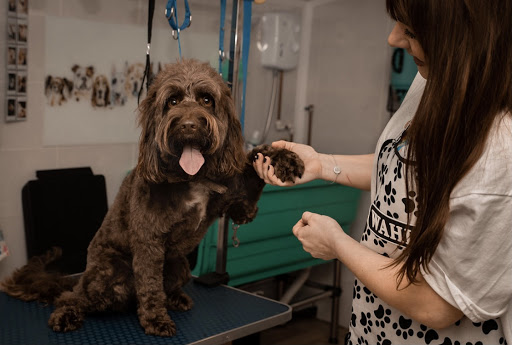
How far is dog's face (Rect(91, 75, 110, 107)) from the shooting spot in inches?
108

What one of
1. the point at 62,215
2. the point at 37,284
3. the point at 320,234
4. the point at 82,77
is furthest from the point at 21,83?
the point at 320,234

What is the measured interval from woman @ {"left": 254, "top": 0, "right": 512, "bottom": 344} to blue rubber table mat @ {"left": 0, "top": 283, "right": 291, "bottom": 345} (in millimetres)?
666

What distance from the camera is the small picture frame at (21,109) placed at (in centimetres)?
247

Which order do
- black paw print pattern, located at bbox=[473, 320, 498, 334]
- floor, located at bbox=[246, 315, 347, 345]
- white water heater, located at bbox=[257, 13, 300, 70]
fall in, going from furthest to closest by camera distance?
floor, located at bbox=[246, 315, 347, 345], white water heater, located at bbox=[257, 13, 300, 70], black paw print pattern, located at bbox=[473, 320, 498, 334]

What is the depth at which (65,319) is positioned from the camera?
1530 millimetres

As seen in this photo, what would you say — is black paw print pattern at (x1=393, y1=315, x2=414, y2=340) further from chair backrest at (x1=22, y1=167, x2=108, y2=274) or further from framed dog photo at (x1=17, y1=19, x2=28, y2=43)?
framed dog photo at (x1=17, y1=19, x2=28, y2=43)

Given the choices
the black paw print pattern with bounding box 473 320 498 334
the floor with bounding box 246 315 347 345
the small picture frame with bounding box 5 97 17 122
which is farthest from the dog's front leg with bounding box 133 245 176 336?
the floor with bounding box 246 315 347 345

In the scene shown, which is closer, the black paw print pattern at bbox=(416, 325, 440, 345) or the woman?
the woman

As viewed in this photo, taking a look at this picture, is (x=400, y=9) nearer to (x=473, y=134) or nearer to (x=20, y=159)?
(x=473, y=134)

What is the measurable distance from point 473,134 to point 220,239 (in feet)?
4.20

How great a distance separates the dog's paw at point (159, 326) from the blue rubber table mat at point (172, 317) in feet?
0.04

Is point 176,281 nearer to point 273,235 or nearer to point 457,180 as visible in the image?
point 457,180

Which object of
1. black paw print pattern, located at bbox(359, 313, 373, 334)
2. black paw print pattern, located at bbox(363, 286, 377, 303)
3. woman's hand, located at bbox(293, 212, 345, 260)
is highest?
woman's hand, located at bbox(293, 212, 345, 260)

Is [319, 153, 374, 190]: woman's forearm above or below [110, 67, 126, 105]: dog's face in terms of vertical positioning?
below
